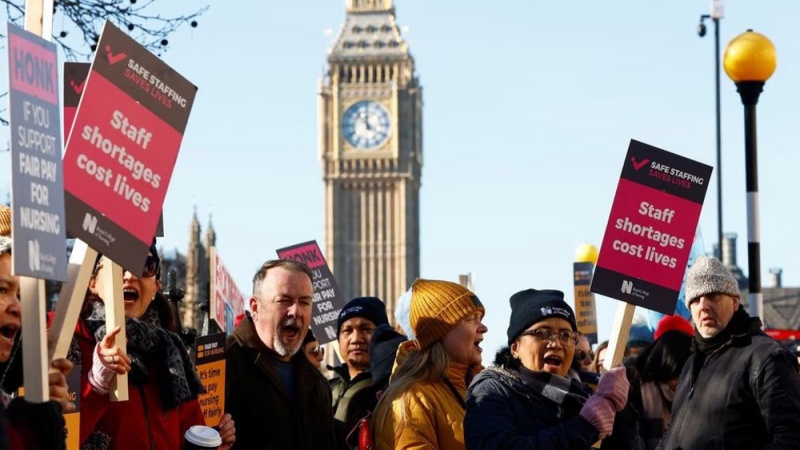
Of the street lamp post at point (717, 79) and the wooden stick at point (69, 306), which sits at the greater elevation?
the street lamp post at point (717, 79)

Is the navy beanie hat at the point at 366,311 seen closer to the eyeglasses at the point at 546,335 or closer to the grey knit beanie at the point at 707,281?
the grey knit beanie at the point at 707,281

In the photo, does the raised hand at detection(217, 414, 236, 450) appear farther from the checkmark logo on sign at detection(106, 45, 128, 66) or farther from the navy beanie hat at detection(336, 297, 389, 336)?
the navy beanie hat at detection(336, 297, 389, 336)

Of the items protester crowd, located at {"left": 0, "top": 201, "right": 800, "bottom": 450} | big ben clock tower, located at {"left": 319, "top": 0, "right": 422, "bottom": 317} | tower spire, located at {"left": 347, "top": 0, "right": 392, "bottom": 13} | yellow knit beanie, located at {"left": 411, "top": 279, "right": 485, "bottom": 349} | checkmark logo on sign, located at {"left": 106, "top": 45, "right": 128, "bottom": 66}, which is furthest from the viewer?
tower spire, located at {"left": 347, "top": 0, "right": 392, "bottom": 13}

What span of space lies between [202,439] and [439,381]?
0.95 m

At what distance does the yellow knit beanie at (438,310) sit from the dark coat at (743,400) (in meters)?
0.84

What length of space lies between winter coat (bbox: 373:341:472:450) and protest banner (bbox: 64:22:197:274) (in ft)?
4.82

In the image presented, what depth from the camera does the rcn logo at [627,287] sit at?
7410 mm

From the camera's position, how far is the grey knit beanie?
7.10 m

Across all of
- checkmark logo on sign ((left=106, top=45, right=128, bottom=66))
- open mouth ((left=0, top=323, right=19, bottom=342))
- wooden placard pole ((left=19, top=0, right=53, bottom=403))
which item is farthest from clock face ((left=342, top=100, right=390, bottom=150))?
wooden placard pole ((left=19, top=0, right=53, bottom=403))

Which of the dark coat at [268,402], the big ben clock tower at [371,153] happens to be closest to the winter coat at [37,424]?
the dark coat at [268,402]

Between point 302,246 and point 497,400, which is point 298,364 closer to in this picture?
point 497,400

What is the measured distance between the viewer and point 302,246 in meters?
13.0

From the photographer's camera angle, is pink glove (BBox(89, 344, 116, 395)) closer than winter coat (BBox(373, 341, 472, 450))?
Yes

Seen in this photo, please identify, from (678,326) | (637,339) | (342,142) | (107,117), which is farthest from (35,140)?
(342,142)
